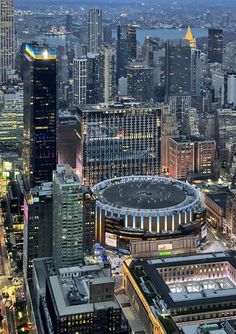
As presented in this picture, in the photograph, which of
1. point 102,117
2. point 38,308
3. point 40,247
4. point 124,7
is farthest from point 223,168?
point 124,7

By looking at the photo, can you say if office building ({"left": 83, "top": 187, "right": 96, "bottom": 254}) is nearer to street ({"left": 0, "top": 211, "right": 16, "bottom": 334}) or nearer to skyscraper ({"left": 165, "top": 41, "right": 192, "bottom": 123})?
street ({"left": 0, "top": 211, "right": 16, "bottom": 334})

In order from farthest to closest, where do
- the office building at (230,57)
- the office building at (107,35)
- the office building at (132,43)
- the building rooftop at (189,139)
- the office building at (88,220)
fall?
the office building at (107,35)
the office building at (230,57)
the office building at (132,43)
the building rooftop at (189,139)
the office building at (88,220)

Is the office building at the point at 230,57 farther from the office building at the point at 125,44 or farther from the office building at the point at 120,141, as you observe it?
the office building at the point at 120,141

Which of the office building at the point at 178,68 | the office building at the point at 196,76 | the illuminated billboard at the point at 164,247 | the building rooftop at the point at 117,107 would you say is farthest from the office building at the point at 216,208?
the office building at the point at 196,76

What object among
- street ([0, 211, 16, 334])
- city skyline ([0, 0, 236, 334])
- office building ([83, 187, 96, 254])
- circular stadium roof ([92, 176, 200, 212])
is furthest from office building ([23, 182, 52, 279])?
circular stadium roof ([92, 176, 200, 212])

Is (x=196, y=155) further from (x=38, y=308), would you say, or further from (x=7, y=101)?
(x=38, y=308)

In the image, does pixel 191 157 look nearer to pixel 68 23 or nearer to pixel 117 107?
Answer: pixel 117 107

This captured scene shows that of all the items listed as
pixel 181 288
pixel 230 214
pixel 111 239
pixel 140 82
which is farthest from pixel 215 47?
pixel 181 288
